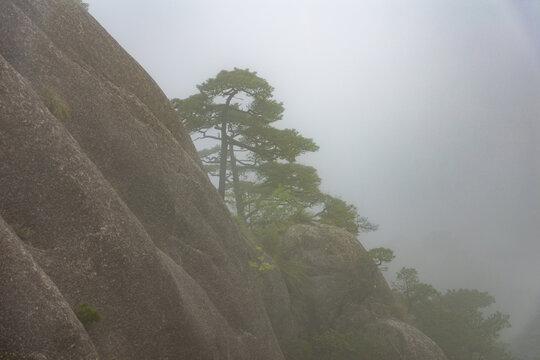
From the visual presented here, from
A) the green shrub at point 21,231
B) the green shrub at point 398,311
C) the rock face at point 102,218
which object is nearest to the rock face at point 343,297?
the green shrub at point 398,311

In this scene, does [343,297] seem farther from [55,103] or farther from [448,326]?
[55,103]

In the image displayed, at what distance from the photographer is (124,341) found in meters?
7.36

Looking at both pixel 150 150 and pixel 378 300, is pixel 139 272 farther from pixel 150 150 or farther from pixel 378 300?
pixel 378 300

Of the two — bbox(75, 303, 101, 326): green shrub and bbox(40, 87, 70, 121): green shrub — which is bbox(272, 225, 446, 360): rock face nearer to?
bbox(75, 303, 101, 326): green shrub

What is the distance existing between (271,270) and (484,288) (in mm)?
146347

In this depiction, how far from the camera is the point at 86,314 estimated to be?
22.0 feet

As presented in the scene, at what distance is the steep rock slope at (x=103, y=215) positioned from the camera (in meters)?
6.48

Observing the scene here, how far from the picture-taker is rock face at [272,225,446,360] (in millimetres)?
19922

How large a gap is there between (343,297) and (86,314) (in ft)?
58.8

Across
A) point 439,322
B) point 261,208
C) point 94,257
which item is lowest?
point 94,257

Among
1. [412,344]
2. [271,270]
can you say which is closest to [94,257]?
[271,270]

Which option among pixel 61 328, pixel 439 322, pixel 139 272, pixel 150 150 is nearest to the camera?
pixel 61 328

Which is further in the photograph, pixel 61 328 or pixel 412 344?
pixel 412 344

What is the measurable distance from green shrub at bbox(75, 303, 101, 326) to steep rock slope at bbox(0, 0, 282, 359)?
0.13 meters
